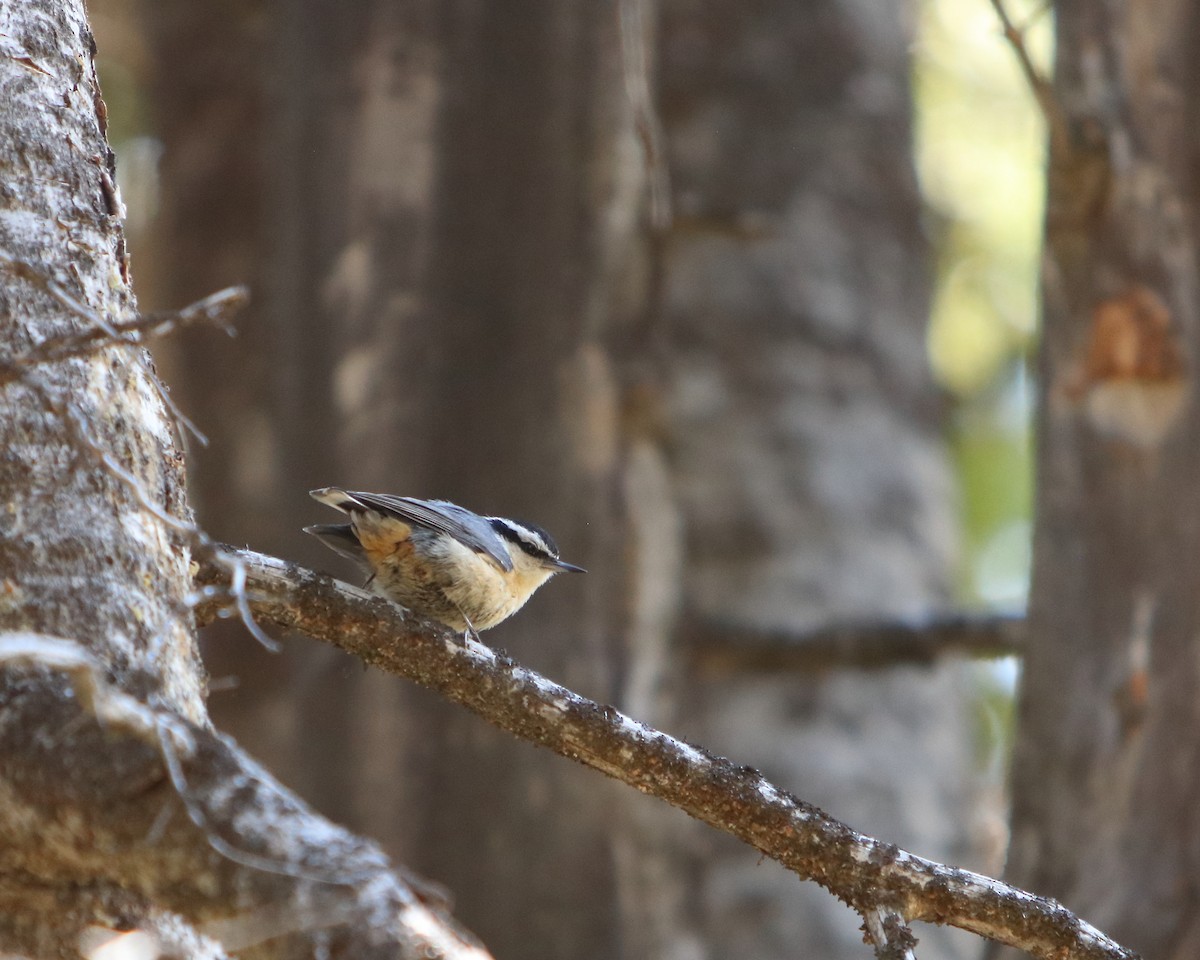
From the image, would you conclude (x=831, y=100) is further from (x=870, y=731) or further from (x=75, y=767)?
(x=75, y=767)

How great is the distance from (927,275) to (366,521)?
4776mm

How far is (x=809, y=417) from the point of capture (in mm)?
7055

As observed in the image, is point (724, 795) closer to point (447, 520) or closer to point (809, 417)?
point (447, 520)

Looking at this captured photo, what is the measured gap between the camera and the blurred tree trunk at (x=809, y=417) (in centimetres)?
658

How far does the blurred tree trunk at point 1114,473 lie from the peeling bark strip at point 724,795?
198cm

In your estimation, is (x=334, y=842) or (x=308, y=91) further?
(x=308, y=91)

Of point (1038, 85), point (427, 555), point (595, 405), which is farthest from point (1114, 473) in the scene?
point (427, 555)

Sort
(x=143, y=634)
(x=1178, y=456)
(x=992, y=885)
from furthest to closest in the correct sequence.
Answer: (x=1178, y=456) < (x=992, y=885) < (x=143, y=634)

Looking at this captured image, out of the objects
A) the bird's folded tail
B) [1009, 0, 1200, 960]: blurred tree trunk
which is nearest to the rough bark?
the bird's folded tail

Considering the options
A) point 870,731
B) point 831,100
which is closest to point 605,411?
point 870,731

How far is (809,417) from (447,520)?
3.58 meters

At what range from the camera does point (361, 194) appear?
553 centimetres

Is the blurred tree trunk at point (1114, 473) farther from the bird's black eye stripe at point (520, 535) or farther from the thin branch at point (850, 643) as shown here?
the bird's black eye stripe at point (520, 535)

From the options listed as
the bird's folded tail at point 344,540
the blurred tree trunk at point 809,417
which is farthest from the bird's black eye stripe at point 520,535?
the blurred tree trunk at point 809,417
